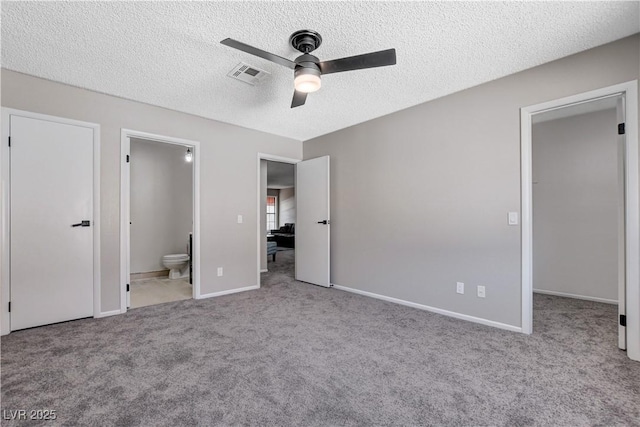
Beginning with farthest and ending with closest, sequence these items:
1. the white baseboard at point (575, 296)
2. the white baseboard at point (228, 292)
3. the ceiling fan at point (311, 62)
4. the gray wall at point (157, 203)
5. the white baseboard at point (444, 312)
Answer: the gray wall at point (157, 203)
the white baseboard at point (228, 292)
the white baseboard at point (575, 296)
the white baseboard at point (444, 312)
the ceiling fan at point (311, 62)

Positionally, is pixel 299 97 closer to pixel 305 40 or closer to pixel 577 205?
pixel 305 40

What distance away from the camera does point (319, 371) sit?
2006 mm

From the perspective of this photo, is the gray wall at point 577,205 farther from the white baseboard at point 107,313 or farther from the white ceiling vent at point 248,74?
the white baseboard at point 107,313

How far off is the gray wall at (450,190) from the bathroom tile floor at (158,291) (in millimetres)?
2357

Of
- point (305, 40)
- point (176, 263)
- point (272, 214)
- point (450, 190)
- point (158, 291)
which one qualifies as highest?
point (305, 40)

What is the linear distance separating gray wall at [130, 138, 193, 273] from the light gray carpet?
235cm

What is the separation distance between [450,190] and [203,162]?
310 centimetres

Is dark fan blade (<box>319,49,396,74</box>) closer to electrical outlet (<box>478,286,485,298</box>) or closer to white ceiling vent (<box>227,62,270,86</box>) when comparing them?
white ceiling vent (<box>227,62,270,86</box>)

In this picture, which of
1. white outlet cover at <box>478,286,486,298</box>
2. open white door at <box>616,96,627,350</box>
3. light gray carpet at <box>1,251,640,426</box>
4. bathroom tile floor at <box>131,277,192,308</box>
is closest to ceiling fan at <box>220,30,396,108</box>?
open white door at <box>616,96,627,350</box>

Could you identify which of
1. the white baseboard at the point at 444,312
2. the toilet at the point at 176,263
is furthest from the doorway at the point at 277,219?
the white baseboard at the point at 444,312

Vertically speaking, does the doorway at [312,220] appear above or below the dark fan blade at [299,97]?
below

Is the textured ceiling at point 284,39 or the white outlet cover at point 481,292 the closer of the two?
the textured ceiling at point 284,39

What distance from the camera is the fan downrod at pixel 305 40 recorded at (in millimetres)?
2086

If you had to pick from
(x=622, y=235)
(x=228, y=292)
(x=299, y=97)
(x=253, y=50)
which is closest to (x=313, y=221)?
(x=228, y=292)
